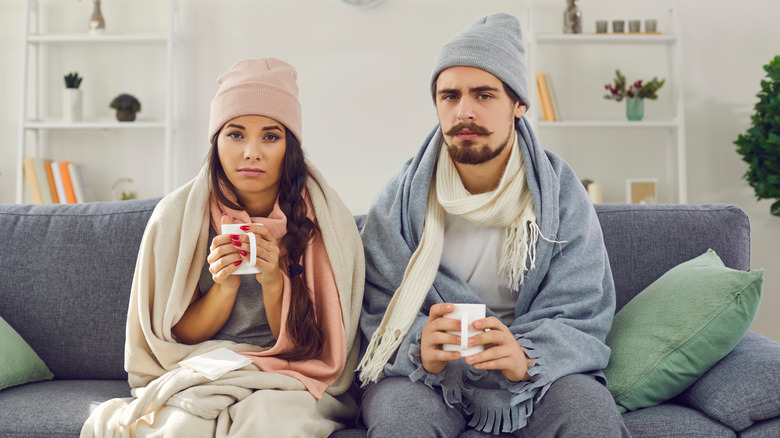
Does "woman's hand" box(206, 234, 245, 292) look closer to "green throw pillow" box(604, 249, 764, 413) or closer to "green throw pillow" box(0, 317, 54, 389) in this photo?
"green throw pillow" box(0, 317, 54, 389)

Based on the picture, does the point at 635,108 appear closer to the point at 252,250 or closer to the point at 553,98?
the point at 553,98

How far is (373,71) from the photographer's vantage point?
379cm

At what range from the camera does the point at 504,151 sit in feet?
5.85

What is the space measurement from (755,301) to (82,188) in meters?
3.30

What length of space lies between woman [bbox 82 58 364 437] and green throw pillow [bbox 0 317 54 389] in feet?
1.17

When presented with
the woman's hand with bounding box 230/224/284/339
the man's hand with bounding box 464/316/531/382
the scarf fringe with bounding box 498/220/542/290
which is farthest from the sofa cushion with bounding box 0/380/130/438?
the scarf fringe with bounding box 498/220/542/290

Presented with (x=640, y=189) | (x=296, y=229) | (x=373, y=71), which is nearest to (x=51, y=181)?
(x=373, y=71)

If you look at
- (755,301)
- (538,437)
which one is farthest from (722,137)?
(538,437)

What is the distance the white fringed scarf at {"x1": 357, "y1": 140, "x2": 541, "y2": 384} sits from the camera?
1.64 metres

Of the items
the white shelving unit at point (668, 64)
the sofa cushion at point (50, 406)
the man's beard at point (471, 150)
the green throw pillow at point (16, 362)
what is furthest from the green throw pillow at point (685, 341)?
the white shelving unit at point (668, 64)

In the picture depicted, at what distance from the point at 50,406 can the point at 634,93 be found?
10.4 ft

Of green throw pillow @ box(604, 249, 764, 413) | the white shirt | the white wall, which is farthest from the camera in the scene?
the white wall

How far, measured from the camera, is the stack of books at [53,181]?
3594mm

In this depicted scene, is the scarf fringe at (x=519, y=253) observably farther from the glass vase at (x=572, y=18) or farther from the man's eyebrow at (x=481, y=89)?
the glass vase at (x=572, y=18)
